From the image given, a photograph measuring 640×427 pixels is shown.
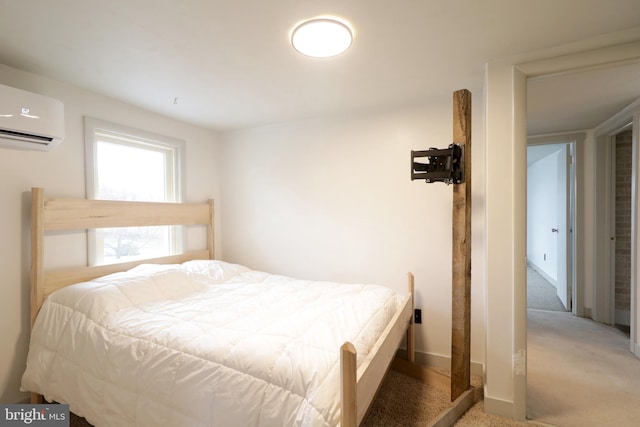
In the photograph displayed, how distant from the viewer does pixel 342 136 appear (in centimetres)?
287

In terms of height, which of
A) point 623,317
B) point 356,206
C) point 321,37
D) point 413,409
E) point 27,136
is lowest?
point 413,409

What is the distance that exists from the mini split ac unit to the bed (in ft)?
1.05

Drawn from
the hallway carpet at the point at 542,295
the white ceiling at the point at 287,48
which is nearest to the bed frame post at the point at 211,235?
the white ceiling at the point at 287,48

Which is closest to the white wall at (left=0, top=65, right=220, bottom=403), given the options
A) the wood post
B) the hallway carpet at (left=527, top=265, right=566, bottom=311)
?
the wood post

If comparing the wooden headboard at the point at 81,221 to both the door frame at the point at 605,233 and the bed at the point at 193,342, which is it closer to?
the bed at the point at 193,342

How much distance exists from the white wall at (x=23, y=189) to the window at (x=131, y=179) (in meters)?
0.09

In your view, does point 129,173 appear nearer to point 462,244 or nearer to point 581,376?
point 462,244

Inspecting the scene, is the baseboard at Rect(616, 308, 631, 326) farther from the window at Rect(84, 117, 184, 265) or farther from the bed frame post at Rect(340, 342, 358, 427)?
the window at Rect(84, 117, 184, 265)

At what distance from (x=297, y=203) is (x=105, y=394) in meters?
2.12

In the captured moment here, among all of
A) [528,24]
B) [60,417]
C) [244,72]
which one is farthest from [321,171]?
[60,417]

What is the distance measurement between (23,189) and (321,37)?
2.23 meters

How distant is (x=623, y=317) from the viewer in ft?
10.5

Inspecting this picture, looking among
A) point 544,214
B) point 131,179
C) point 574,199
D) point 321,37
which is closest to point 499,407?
point 321,37

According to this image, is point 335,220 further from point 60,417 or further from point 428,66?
point 60,417
